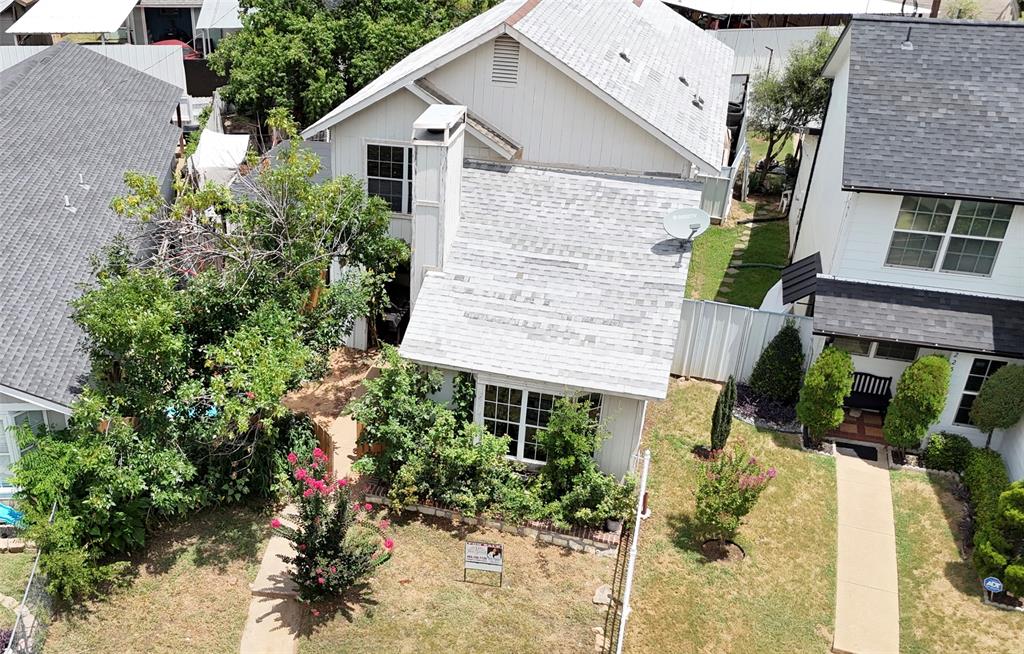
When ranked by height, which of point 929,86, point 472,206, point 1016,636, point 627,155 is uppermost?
point 929,86

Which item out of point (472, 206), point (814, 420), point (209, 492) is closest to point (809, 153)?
point (814, 420)

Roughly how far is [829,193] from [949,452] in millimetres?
7718

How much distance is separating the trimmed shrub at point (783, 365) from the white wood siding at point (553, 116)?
5.03 m

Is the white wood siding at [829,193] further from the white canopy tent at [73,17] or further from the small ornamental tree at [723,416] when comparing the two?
the white canopy tent at [73,17]

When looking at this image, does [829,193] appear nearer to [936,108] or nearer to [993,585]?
[936,108]

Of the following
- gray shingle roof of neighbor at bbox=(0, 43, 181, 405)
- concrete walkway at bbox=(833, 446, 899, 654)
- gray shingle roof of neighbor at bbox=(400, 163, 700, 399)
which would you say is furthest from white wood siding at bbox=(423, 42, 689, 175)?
gray shingle roof of neighbor at bbox=(0, 43, 181, 405)

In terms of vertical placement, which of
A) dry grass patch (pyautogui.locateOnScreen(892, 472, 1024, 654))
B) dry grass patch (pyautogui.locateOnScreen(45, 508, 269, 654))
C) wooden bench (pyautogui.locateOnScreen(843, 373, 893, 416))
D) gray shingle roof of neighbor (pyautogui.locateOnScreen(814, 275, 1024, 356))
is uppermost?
gray shingle roof of neighbor (pyautogui.locateOnScreen(814, 275, 1024, 356))

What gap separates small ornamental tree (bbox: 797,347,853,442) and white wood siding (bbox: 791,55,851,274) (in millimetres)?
2697

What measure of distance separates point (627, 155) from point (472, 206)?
14.6 ft

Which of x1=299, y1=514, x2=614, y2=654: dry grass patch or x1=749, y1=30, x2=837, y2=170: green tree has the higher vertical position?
x1=749, y1=30, x2=837, y2=170: green tree

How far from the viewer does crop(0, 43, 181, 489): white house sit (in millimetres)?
14984

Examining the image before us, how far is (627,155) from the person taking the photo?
67.0 feet

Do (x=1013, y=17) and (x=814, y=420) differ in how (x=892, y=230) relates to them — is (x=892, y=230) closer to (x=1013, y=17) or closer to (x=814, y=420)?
(x=814, y=420)

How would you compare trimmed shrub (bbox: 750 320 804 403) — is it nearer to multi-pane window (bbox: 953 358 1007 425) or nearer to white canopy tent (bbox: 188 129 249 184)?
multi-pane window (bbox: 953 358 1007 425)
